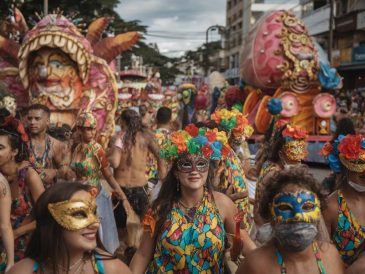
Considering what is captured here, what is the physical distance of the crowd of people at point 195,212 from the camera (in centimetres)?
233

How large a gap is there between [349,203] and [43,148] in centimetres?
283

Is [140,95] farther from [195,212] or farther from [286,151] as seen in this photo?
[195,212]

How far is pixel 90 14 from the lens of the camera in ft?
74.7

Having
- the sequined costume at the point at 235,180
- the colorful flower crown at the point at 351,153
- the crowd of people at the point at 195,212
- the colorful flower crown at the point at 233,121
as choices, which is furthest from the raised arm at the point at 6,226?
the colorful flower crown at the point at 233,121

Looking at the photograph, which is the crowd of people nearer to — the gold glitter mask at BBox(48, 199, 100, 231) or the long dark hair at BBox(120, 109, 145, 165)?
the gold glitter mask at BBox(48, 199, 100, 231)

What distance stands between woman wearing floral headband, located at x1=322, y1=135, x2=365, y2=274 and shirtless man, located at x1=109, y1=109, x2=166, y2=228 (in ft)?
9.04

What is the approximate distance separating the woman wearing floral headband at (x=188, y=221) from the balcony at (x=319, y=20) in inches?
1327

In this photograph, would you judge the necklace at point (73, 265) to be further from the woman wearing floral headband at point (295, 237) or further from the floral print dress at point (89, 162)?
the floral print dress at point (89, 162)

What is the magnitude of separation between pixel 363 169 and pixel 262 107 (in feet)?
35.6

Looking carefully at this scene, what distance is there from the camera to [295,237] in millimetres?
2422

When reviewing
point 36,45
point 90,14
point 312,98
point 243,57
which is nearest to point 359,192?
point 36,45

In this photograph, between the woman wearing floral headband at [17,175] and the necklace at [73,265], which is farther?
the woman wearing floral headband at [17,175]

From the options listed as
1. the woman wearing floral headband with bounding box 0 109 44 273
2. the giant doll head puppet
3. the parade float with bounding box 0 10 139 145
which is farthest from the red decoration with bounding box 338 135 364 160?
the giant doll head puppet

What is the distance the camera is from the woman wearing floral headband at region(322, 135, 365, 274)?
328 cm
